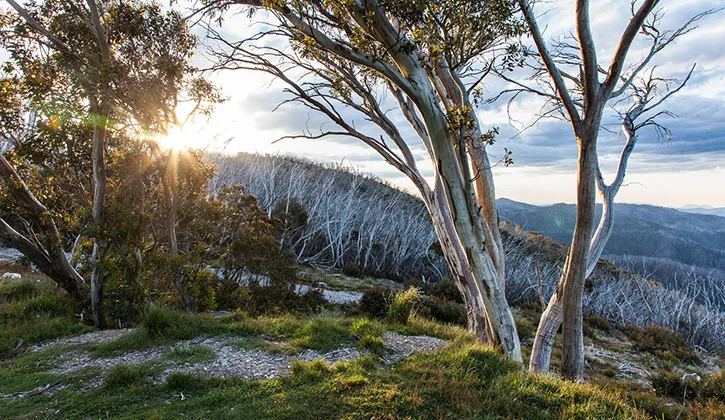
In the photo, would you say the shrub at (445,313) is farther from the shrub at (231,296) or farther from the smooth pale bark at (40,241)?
the smooth pale bark at (40,241)

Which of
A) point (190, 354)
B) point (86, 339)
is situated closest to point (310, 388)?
point (190, 354)

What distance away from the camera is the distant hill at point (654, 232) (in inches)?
3027

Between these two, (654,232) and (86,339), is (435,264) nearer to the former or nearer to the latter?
(86,339)

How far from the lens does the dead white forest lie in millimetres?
19344

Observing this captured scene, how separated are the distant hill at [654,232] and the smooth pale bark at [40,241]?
139 feet

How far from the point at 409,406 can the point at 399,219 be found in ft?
82.6

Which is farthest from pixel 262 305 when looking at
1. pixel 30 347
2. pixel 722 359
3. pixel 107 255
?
pixel 722 359

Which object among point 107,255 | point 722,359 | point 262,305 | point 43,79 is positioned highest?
point 43,79

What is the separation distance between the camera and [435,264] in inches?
980

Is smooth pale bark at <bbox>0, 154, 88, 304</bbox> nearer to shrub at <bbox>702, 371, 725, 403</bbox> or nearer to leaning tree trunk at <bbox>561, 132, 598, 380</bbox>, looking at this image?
leaning tree trunk at <bbox>561, 132, 598, 380</bbox>

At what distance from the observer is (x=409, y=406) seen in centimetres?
360

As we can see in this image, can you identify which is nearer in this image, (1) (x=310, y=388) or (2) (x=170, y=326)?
(1) (x=310, y=388)

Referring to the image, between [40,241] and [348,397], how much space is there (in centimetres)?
822

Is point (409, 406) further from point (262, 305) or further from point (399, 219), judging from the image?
point (399, 219)
